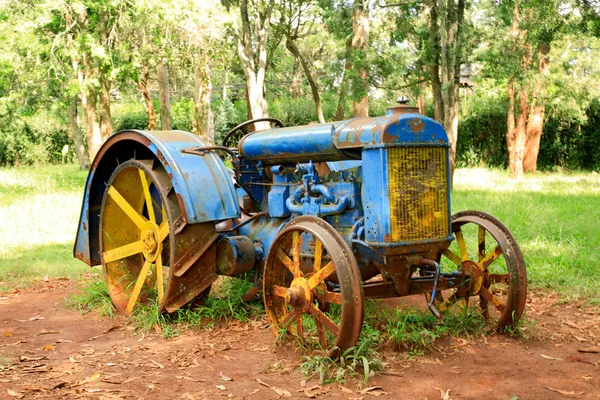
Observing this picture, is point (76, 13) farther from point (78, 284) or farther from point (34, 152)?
point (34, 152)

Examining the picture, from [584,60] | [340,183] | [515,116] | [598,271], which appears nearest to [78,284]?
[340,183]

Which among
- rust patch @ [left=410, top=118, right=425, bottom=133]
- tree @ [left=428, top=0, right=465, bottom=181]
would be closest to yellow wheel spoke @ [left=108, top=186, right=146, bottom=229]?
rust patch @ [left=410, top=118, right=425, bottom=133]

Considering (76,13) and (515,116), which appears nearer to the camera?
(76,13)

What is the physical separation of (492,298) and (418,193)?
3.29 feet

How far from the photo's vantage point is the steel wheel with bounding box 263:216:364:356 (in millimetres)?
3650

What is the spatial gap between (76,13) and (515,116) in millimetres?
11656

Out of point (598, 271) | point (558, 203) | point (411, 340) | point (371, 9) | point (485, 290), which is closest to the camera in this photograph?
point (411, 340)

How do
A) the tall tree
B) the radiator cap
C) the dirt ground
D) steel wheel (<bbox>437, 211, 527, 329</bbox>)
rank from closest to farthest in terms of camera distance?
the dirt ground
the radiator cap
steel wheel (<bbox>437, 211, 527, 329</bbox>)
the tall tree

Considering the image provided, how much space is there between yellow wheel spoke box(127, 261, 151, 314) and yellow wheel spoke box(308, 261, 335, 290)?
1.73m

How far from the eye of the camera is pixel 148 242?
16.7 ft

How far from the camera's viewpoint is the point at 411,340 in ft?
13.7

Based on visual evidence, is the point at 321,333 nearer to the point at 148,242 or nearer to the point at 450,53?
the point at 148,242

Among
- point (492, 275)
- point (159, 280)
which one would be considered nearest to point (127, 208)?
point (159, 280)

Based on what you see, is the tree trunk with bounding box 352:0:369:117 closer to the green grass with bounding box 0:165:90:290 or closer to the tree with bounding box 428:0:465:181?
the tree with bounding box 428:0:465:181
